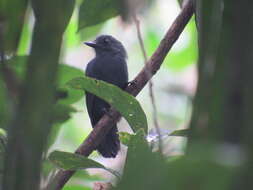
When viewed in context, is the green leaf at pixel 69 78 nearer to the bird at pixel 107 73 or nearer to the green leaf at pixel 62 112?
the green leaf at pixel 62 112

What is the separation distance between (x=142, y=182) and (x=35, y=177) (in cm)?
16

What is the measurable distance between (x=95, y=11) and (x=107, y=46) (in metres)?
3.57

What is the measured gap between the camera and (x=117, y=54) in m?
5.71

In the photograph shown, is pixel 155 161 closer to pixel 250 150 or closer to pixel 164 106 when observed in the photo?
pixel 250 150

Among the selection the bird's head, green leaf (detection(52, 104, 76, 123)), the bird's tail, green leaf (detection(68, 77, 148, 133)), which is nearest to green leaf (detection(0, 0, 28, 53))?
green leaf (detection(68, 77, 148, 133))


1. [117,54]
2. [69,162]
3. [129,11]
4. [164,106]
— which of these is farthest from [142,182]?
[164,106]

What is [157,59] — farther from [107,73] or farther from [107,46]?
[107,46]

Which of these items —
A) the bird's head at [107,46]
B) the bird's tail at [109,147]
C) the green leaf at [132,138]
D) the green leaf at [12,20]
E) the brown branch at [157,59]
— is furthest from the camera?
the bird's head at [107,46]

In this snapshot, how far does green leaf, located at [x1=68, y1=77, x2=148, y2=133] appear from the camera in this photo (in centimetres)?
204

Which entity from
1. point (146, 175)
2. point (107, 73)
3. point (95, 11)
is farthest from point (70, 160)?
point (107, 73)

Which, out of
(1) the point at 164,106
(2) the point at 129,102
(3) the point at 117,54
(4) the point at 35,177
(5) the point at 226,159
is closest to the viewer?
(5) the point at 226,159

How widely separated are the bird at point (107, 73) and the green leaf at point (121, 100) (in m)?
2.42


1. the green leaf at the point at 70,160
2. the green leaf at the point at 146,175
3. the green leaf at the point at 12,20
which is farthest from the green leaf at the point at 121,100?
the green leaf at the point at 146,175

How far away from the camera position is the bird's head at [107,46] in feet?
18.8
